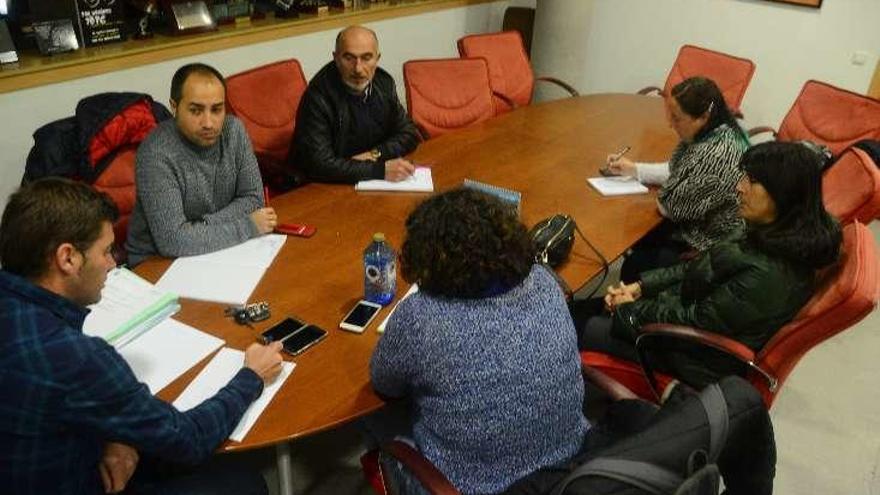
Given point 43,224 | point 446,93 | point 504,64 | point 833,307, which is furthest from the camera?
point 504,64

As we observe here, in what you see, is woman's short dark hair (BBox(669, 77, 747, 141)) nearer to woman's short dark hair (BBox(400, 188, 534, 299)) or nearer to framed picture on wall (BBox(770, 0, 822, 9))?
woman's short dark hair (BBox(400, 188, 534, 299))

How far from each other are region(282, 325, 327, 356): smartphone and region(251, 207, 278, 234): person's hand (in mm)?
528

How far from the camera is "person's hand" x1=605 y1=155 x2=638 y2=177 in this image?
2.65 meters

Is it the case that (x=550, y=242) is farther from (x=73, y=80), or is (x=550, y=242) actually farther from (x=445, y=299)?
(x=73, y=80)

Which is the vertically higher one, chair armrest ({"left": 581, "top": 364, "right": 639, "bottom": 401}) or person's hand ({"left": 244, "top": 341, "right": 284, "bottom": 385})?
person's hand ({"left": 244, "top": 341, "right": 284, "bottom": 385})

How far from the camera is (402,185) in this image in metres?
2.44

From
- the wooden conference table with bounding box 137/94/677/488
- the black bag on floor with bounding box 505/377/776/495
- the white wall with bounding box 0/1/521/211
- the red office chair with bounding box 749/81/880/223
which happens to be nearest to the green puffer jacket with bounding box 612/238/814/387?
the wooden conference table with bounding box 137/94/677/488

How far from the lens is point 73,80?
9.87 feet

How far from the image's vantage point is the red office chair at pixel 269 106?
2.93 meters

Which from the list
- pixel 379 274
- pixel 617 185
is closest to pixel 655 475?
pixel 379 274

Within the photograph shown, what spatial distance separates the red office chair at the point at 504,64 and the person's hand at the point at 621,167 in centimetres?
139

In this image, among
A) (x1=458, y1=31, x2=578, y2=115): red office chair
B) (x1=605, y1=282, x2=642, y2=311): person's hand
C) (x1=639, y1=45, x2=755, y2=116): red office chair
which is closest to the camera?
(x1=605, y1=282, x2=642, y2=311): person's hand

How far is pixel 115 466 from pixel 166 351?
295 mm

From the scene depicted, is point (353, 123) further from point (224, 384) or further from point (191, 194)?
point (224, 384)
